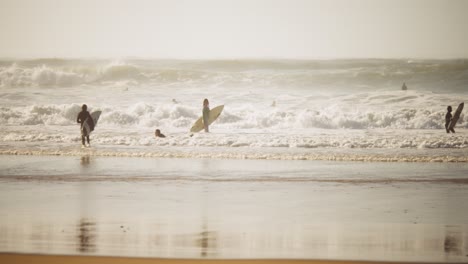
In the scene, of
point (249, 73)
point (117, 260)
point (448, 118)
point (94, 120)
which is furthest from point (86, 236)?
point (448, 118)

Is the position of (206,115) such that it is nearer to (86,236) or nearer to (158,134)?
(158,134)

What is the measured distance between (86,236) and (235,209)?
5.97ft

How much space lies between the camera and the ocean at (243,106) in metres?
11.0

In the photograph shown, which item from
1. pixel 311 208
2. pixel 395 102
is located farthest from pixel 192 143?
pixel 311 208

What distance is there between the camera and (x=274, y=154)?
11008 millimetres

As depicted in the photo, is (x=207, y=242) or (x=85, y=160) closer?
(x=207, y=242)

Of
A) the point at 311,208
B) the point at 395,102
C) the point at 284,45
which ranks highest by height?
the point at 284,45

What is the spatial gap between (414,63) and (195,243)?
22.3ft

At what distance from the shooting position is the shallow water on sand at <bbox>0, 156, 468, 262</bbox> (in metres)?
5.16

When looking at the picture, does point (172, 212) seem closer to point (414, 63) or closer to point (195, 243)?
point (195, 243)

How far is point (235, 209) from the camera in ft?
22.3

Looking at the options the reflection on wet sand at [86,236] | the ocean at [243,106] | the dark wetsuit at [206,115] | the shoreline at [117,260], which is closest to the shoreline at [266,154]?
the ocean at [243,106]

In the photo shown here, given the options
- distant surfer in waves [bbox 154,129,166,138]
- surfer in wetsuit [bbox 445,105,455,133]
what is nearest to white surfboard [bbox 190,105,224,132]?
distant surfer in waves [bbox 154,129,166,138]

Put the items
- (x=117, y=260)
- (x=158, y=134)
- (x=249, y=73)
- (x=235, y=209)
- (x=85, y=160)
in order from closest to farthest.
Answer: (x=117, y=260) → (x=235, y=209) → (x=85, y=160) → (x=249, y=73) → (x=158, y=134)
